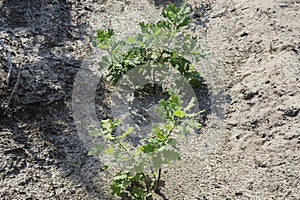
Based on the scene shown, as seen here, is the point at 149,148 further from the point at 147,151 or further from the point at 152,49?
the point at 152,49

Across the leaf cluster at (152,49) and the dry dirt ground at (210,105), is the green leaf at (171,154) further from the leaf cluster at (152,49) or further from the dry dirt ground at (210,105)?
the leaf cluster at (152,49)

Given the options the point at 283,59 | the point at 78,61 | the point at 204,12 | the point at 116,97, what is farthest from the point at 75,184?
the point at 204,12

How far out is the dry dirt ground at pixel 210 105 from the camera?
2.58 m

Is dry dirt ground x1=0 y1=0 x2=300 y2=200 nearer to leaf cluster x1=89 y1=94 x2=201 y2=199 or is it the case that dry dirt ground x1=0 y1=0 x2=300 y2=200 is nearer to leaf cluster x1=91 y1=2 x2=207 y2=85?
leaf cluster x1=89 y1=94 x2=201 y2=199

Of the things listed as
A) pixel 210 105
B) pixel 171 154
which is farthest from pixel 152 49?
pixel 171 154

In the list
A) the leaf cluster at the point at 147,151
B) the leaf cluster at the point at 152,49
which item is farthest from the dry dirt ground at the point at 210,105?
the leaf cluster at the point at 152,49

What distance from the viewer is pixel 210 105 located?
10.3 feet

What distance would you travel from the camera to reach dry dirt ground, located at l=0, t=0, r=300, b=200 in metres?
2.58

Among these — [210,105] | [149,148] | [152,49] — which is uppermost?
[152,49]

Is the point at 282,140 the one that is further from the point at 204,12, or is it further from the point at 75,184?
the point at 204,12

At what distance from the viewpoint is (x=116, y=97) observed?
10.6 feet

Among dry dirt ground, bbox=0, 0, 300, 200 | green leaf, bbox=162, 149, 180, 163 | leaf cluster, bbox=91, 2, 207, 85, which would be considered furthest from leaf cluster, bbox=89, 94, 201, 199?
leaf cluster, bbox=91, 2, 207, 85

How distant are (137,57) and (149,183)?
3.01 feet

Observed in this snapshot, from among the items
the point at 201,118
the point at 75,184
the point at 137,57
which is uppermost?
the point at 137,57
